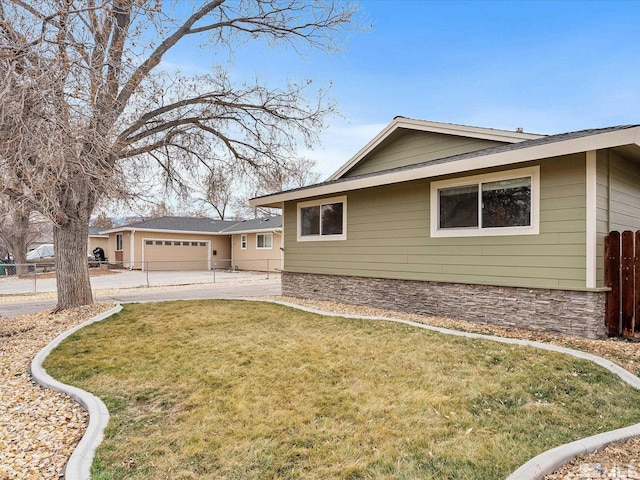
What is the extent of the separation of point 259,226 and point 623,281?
2049cm

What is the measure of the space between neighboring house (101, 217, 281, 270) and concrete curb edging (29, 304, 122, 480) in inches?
698

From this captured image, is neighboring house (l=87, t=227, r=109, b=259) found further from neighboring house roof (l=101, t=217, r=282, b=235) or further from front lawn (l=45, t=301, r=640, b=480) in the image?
front lawn (l=45, t=301, r=640, b=480)

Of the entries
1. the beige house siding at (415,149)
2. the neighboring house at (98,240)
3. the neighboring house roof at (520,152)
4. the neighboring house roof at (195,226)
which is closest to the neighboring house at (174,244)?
the neighboring house roof at (195,226)

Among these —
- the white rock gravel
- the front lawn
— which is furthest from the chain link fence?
the front lawn

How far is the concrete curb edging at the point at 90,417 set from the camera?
2.66 metres

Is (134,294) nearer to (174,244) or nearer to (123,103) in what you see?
(123,103)

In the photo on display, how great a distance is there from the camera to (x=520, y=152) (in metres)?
6.05

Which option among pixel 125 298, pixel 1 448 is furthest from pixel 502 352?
pixel 125 298

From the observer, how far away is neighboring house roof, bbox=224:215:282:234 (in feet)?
75.2

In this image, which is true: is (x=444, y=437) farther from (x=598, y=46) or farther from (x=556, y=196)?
(x=598, y=46)

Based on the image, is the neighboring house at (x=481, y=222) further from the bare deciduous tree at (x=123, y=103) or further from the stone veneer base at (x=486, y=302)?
the bare deciduous tree at (x=123, y=103)

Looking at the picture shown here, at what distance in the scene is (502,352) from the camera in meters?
4.78

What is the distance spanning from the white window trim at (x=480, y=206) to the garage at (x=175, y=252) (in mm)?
18726

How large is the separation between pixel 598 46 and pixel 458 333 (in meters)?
9.82
